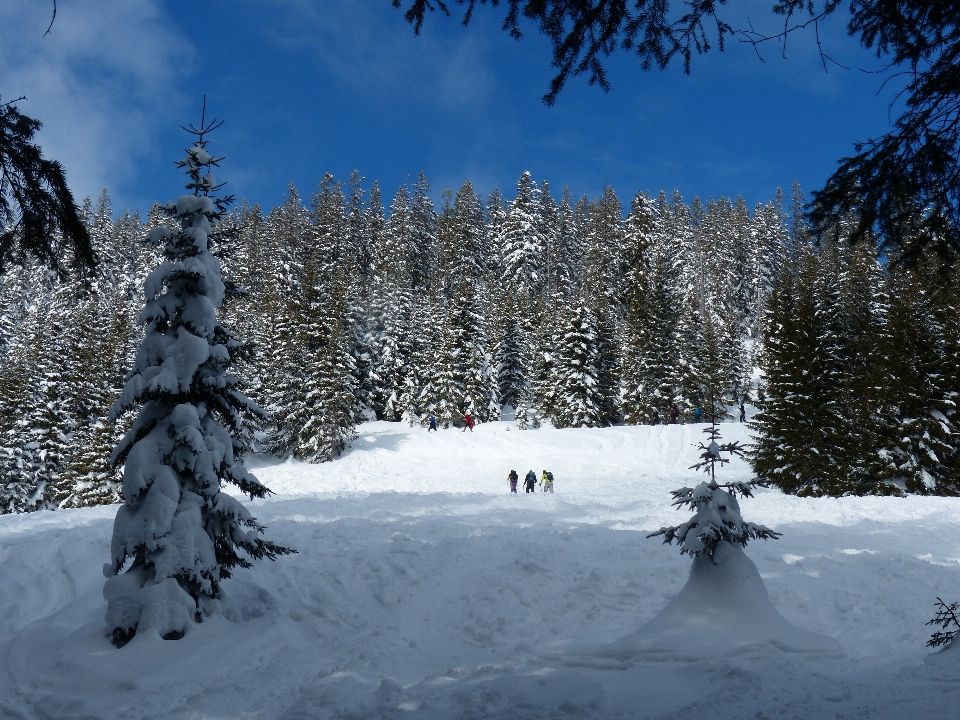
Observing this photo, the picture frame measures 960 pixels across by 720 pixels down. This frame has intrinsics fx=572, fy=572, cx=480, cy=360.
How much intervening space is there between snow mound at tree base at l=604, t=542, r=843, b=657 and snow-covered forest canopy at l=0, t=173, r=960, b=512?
15.6 feet

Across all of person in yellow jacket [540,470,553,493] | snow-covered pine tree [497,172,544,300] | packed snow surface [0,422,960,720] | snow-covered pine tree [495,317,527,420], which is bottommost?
packed snow surface [0,422,960,720]

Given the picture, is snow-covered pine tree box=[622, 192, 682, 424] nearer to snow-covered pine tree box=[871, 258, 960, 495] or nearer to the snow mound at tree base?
snow-covered pine tree box=[871, 258, 960, 495]

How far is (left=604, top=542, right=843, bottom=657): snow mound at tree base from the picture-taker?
7.04 meters

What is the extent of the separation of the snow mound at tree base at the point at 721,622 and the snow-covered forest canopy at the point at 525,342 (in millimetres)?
4756

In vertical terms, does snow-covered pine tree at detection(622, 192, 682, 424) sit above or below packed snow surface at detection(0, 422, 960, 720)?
above

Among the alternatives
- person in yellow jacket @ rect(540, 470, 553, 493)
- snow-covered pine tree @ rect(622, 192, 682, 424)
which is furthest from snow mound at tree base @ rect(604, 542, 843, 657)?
snow-covered pine tree @ rect(622, 192, 682, 424)

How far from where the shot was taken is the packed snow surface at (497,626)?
20.1 ft

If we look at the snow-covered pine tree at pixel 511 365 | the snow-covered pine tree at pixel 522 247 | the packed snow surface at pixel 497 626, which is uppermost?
the snow-covered pine tree at pixel 522 247

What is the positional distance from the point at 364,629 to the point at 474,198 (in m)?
86.8

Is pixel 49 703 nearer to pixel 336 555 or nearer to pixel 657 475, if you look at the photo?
pixel 336 555

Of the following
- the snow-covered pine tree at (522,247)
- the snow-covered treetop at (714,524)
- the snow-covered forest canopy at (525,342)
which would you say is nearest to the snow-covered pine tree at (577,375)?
the snow-covered forest canopy at (525,342)

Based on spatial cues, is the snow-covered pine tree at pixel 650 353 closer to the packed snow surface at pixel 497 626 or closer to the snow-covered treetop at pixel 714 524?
the packed snow surface at pixel 497 626

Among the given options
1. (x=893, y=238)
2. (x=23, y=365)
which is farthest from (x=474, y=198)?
(x=893, y=238)

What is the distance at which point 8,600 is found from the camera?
9508 millimetres
